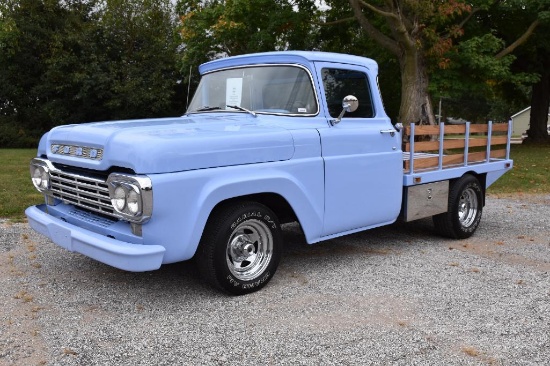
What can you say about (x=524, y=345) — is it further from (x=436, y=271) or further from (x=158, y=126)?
(x=158, y=126)

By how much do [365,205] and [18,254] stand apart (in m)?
3.62

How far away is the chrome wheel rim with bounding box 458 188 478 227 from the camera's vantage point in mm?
6539

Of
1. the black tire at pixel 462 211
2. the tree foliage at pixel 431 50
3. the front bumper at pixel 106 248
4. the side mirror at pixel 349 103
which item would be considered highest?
the tree foliage at pixel 431 50

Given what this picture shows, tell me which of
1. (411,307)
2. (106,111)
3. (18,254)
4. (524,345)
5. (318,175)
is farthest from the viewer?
(106,111)

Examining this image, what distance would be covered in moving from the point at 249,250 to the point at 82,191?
1430 mm

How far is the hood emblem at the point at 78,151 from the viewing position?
402cm

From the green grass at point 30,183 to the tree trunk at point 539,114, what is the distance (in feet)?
28.9

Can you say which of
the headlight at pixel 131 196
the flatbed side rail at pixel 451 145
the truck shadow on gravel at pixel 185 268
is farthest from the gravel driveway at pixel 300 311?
the flatbed side rail at pixel 451 145

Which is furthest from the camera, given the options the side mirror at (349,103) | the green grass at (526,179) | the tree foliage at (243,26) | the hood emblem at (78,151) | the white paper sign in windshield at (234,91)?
the tree foliage at (243,26)

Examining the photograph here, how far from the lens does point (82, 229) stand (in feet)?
13.7

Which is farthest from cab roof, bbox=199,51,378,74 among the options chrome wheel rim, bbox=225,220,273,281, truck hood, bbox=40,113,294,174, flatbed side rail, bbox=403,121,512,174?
chrome wheel rim, bbox=225,220,273,281

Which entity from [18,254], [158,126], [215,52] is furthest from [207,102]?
[215,52]

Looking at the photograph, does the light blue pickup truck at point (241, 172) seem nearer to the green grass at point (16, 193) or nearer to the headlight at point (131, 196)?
the headlight at point (131, 196)

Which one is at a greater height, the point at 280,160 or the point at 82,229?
the point at 280,160
